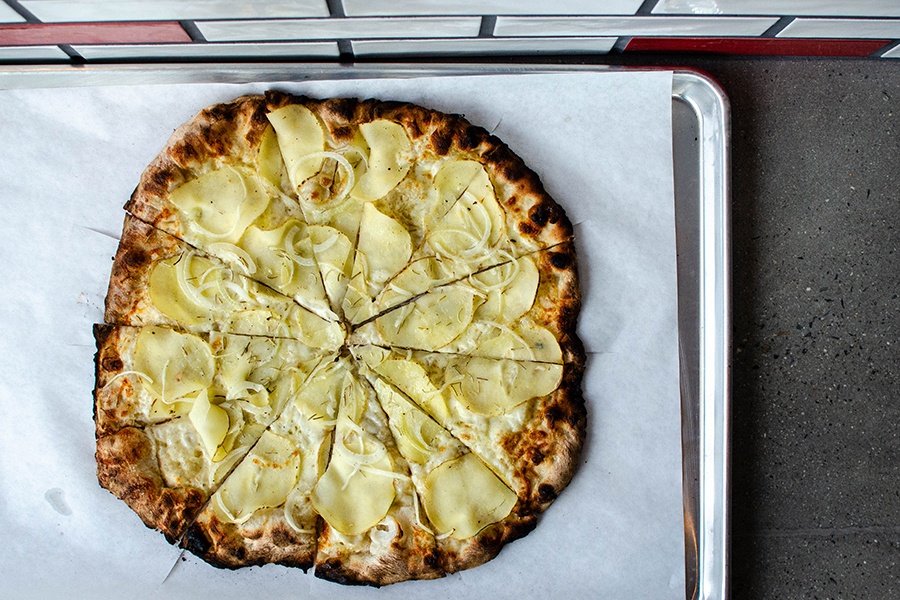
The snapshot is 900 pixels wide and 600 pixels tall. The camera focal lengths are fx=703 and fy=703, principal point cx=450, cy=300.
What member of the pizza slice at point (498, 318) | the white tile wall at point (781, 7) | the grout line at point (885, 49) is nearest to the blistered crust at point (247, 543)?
the pizza slice at point (498, 318)

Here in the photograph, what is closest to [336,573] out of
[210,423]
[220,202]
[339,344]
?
[210,423]

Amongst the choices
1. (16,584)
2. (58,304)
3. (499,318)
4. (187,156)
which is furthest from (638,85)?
(16,584)

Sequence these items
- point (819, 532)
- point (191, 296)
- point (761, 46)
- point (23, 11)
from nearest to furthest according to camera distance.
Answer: point (23, 11), point (191, 296), point (761, 46), point (819, 532)

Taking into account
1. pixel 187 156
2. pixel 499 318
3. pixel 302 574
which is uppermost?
pixel 187 156

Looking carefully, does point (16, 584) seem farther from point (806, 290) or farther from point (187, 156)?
point (806, 290)

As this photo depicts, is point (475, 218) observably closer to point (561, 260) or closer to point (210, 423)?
point (561, 260)

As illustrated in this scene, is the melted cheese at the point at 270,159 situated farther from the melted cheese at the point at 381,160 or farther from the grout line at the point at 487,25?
the grout line at the point at 487,25
